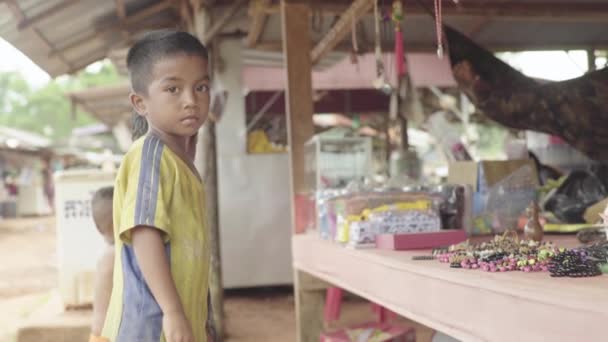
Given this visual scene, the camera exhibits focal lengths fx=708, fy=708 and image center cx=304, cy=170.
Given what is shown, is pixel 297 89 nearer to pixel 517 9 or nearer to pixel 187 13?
pixel 517 9

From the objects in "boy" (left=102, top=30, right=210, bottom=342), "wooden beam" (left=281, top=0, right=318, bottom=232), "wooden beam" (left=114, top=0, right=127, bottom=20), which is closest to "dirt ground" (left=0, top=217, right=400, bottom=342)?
"wooden beam" (left=281, top=0, right=318, bottom=232)

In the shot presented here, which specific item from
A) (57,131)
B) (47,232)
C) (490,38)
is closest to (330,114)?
(490,38)

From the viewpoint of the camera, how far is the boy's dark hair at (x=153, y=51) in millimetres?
1842

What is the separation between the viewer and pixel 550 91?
171 inches

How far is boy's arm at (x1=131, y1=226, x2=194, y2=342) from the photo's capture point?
171cm

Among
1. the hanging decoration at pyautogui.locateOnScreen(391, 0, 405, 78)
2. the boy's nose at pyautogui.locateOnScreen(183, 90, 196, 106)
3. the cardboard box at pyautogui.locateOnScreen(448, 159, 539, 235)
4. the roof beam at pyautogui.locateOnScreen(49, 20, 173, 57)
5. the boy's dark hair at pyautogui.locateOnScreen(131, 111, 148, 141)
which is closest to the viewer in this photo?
the boy's nose at pyautogui.locateOnScreen(183, 90, 196, 106)

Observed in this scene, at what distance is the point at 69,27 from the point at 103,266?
3.46m

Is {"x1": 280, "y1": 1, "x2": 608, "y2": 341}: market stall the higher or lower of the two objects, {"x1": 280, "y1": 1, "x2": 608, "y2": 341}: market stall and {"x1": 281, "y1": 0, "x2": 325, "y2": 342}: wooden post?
the lower

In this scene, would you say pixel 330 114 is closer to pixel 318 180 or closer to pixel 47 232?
pixel 318 180

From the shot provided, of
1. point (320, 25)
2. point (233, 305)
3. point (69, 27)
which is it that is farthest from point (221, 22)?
point (233, 305)

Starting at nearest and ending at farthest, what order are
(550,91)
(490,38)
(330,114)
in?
(550,91) < (490,38) < (330,114)

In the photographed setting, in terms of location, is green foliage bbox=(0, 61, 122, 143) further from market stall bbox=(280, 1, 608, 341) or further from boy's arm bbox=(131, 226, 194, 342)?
boy's arm bbox=(131, 226, 194, 342)

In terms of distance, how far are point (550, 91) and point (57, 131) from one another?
3866 centimetres

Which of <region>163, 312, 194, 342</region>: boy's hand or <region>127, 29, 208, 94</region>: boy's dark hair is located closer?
<region>163, 312, 194, 342</region>: boy's hand
